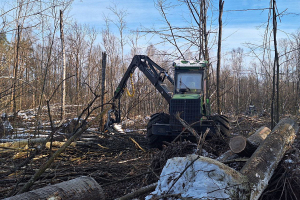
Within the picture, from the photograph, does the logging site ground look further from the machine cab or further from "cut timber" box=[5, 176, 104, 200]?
the machine cab

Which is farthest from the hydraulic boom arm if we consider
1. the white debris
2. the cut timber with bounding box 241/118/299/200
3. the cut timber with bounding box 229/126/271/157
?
the white debris

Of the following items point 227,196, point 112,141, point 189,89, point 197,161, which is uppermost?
point 189,89

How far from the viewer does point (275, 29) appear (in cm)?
747

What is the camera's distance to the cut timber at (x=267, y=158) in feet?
11.0

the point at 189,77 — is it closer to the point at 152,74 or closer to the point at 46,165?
the point at 152,74

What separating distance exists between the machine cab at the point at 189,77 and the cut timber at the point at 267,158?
399cm

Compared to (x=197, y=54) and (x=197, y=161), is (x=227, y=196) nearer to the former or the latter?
(x=197, y=161)

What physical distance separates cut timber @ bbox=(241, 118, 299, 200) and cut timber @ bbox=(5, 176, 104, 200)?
2005 millimetres

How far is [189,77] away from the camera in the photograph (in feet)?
29.9

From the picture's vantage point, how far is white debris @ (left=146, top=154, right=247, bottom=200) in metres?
2.83

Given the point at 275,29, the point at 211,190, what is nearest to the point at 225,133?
the point at 275,29

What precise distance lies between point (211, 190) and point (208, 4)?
12418mm

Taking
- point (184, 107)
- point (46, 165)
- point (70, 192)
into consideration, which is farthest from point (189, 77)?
point (70, 192)

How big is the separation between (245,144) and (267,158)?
2.27 ft
